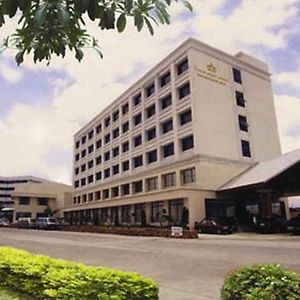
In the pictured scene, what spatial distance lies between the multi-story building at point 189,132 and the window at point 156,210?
111mm

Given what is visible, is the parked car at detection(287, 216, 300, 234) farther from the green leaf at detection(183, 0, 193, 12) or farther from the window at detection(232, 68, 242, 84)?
the green leaf at detection(183, 0, 193, 12)

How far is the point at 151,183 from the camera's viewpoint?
150ft

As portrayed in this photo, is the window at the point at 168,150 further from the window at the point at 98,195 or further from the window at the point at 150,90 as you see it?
the window at the point at 98,195

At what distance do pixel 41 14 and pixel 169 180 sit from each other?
40.4 metres

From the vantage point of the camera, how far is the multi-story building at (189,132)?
3841cm

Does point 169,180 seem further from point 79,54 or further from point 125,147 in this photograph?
Answer: point 79,54

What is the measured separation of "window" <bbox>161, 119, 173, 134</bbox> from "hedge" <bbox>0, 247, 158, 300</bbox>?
3691 centimetres

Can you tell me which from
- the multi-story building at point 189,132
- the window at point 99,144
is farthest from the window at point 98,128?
the multi-story building at point 189,132

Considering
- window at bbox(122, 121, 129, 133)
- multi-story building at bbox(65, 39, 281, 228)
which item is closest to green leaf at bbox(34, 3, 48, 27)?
multi-story building at bbox(65, 39, 281, 228)

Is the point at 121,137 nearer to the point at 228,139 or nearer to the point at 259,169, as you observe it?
the point at 228,139

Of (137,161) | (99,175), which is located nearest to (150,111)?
(137,161)

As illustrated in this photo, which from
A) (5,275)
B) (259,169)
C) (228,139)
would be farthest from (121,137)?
(5,275)

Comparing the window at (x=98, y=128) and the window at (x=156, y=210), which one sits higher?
the window at (x=98, y=128)

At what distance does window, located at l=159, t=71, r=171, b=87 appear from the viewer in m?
44.7
